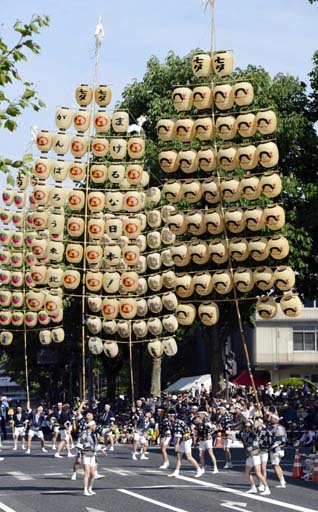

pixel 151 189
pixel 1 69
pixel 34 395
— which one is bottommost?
pixel 34 395

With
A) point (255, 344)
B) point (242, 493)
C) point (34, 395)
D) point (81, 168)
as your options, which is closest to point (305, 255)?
point (81, 168)

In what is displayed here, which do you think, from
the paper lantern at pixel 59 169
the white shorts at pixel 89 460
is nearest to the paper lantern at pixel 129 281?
the paper lantern at pixel 59 169

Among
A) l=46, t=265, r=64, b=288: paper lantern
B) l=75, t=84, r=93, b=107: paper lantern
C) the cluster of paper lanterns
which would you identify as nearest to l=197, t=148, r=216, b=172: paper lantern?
the cluster of paper lanterns

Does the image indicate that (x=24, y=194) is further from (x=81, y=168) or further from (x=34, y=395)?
(x=34, y=395)

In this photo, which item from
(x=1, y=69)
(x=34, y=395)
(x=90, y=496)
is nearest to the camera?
(x=1, y=69)

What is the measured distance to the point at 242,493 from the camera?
29891 mm

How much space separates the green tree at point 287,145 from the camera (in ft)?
174

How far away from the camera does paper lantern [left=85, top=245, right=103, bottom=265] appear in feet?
181

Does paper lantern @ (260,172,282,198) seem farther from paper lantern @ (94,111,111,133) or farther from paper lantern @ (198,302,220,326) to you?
paper lantern @ (94,111,111,133)

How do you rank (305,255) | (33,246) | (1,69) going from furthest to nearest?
1. (33,246)
2. (305,255)
3. (1,69)

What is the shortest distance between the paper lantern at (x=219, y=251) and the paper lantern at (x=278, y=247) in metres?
2.10

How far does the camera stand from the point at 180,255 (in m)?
49.5

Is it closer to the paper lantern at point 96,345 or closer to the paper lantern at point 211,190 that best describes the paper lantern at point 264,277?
the paper lantern at point 211,190

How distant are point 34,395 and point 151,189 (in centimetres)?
9010
